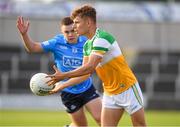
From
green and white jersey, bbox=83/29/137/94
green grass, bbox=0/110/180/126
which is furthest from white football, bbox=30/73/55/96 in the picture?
green grass, bbox=0/110/180/126

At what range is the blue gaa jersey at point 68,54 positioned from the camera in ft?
40.1

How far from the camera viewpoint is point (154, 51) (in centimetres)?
3500

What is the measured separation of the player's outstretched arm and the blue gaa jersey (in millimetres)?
336

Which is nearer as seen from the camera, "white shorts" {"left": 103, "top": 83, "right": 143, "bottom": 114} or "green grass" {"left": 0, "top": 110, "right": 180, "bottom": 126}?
"white shorts" {"left": 103, "top": 83, "right": 143, "bottom": 114}

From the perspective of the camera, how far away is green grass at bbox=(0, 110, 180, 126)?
18.9m

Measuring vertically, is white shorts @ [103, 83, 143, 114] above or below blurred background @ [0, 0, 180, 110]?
above

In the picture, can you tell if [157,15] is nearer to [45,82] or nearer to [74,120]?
[74,120]

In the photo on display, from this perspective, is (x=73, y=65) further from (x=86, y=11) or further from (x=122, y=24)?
(x=122, y=24)

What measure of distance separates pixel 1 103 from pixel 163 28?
41.0ft

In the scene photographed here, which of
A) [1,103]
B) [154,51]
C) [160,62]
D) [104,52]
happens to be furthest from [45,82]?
[154,51]

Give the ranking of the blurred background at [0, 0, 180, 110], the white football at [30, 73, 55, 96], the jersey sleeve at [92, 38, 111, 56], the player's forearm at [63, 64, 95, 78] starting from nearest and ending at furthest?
the player's forearm at [63, 64, 95, 78]
the jersey sleeve at [92, 38, 111, 56]
the white football at [30, 73, 55, 96]
the blurred background at [0, 0, 180, 110]

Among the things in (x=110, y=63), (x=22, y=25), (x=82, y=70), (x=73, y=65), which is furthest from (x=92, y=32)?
(x=73, y=65)

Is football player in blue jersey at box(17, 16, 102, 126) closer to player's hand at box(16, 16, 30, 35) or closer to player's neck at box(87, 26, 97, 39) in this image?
player's hand at box(16, 16, 30, 35)

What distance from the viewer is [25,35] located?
445 inches
